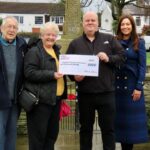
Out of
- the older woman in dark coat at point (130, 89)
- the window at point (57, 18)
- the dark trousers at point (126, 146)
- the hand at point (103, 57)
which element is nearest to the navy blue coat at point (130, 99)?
the older woman in dark coat at point (130, 89)

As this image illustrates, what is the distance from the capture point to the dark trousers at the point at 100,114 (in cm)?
650

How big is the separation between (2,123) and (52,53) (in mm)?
1021

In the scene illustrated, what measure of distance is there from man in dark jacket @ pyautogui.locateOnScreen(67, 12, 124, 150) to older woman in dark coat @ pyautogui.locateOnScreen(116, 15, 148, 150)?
296mm

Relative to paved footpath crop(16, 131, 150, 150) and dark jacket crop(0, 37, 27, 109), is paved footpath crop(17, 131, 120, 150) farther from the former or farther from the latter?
dark jacket crop(0, 37, 27, 109)

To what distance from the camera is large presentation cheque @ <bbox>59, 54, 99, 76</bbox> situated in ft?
20.7

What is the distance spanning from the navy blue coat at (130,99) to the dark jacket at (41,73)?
42.7 inches

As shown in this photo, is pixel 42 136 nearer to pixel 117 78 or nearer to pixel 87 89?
pixel 87 89

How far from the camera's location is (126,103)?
6910 millimetres

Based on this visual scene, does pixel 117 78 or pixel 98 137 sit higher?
pixel 117 78

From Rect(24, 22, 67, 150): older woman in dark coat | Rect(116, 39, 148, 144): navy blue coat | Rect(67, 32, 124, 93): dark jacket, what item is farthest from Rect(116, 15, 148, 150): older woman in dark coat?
Rect(24, 22, 67, 150): older woman in dark coat

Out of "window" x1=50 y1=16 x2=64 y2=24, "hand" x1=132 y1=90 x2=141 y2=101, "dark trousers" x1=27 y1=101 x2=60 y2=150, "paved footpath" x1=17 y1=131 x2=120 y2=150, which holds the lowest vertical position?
"paved footpath" x1=17 y1=131 x2=120 y2=150

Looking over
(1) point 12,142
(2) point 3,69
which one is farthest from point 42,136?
(2) point 3,69

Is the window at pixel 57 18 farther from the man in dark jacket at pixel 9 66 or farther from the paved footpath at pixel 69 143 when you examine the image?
the man in dark jacket at pixel 9 66

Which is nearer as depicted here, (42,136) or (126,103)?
(42,136)
